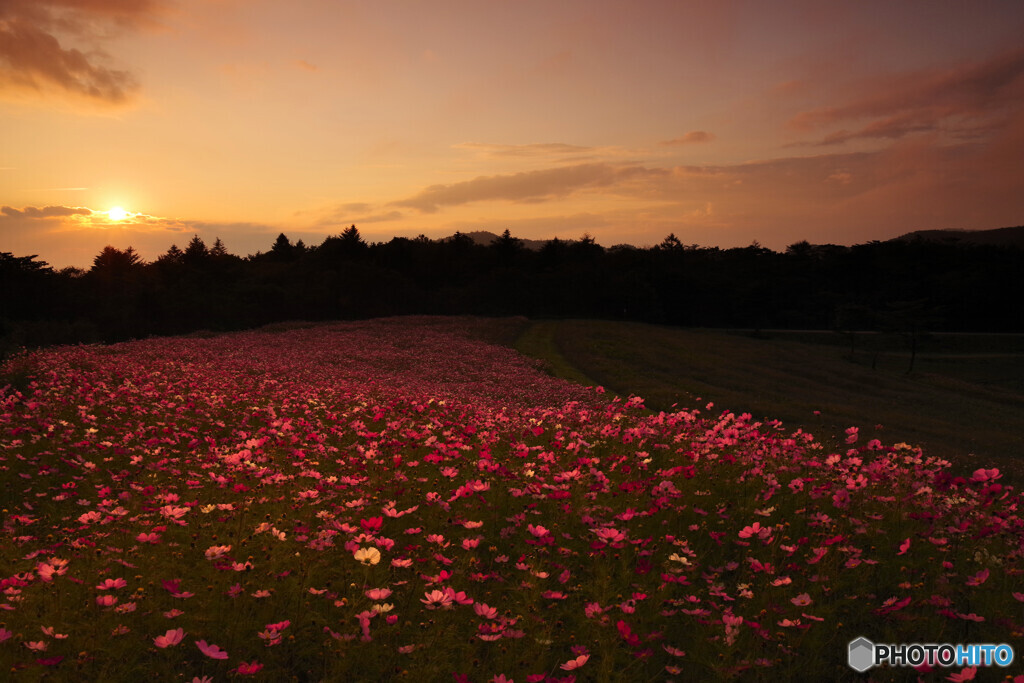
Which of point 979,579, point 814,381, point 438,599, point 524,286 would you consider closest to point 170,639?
point 438,599

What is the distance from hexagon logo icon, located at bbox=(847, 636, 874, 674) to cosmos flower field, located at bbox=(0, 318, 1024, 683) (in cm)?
9

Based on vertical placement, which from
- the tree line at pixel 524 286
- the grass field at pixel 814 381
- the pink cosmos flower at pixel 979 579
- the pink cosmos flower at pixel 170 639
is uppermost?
the tree line at pixel 524 286

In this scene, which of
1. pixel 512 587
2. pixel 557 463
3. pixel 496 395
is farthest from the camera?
pixel 496 395

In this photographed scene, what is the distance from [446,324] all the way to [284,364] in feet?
73.0

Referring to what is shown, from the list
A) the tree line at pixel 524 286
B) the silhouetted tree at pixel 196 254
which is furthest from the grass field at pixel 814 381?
the silhouetted tree at pixel 196 254

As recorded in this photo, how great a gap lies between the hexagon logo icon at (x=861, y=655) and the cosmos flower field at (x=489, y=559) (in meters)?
0.09

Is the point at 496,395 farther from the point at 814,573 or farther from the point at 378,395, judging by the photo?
the point at 814,573

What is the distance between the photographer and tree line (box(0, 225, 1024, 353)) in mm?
50188

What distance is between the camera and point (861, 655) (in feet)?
16.3

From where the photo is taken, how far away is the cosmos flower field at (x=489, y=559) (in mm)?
4559

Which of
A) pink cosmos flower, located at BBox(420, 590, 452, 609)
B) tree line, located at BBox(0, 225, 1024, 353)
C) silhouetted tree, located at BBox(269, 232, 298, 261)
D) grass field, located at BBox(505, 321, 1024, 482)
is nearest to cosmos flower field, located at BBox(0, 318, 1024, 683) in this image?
pink cosmos flower, located at BBox(420, 590, 452, 609)

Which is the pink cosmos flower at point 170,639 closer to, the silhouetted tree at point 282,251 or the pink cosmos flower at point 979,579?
the pink cosmos flower at point 979,579

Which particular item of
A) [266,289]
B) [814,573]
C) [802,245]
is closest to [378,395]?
[814,573]

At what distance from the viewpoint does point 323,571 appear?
17.2ft
